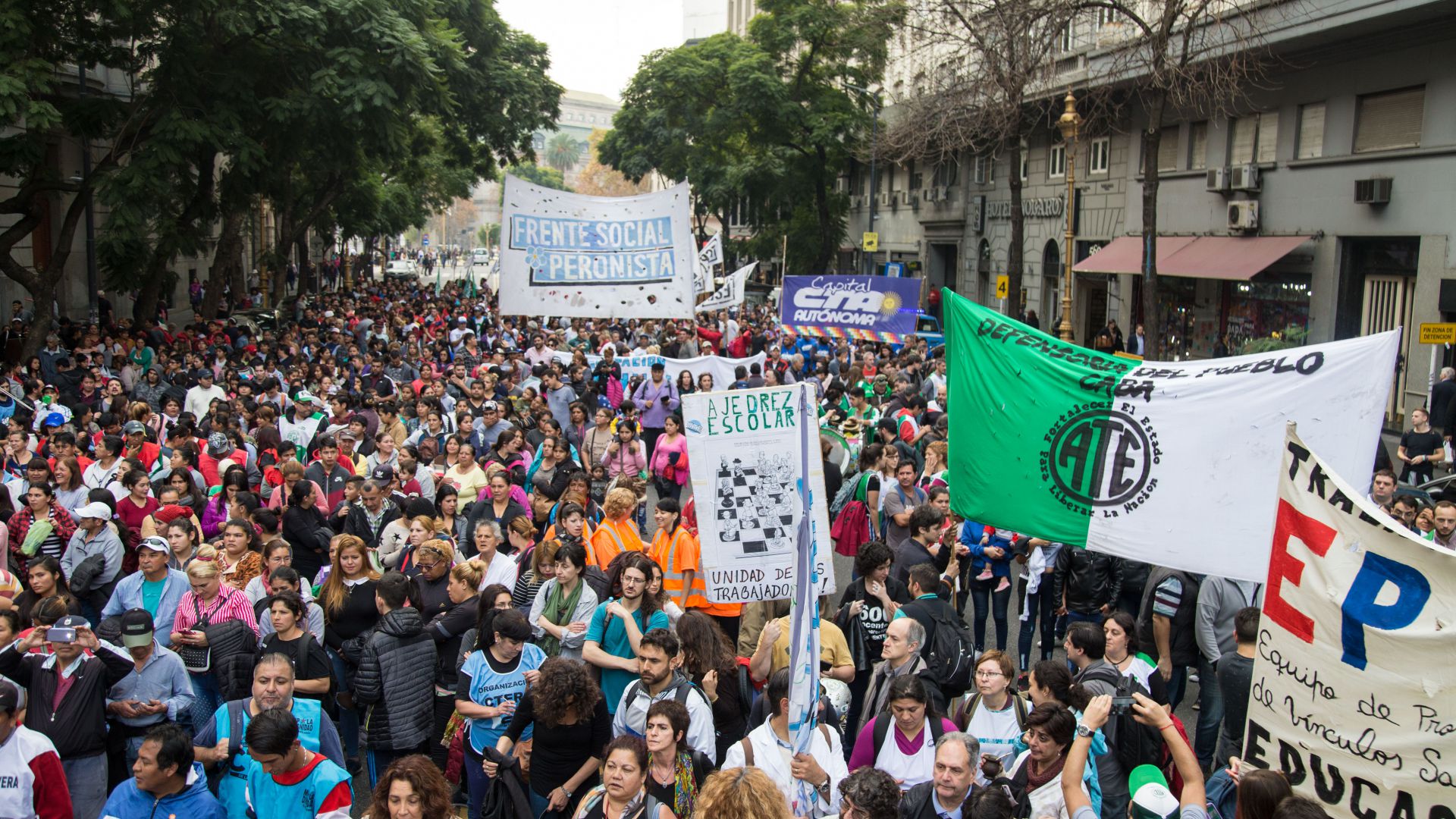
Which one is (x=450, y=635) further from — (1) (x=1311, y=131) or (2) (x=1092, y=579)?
(1) (x=1311, y=131)

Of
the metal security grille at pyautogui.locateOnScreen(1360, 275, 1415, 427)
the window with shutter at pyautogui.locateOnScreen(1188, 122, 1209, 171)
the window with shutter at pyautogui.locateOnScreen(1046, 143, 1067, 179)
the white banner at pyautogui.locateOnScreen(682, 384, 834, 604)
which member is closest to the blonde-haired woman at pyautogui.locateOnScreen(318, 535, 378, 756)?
the white banner at pyautogui.locateOnScreen(682, 384, 834, 604)

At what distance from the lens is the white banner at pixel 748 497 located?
7.22 meters

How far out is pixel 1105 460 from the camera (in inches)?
256

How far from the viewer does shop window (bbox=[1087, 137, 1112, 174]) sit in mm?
31094

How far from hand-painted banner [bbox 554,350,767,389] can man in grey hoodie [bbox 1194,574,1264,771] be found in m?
9.03

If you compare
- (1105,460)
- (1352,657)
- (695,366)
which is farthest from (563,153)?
(1352,657)

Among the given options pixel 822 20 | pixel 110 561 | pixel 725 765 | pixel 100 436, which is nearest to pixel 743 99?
pixel 822 20

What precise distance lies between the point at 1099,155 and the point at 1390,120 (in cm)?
1138

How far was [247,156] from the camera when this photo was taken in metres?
19.9

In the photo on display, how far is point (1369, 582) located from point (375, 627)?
4.79 meters

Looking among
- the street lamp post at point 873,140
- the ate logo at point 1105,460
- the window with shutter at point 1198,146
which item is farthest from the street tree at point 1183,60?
the street lamp post at point 873,140

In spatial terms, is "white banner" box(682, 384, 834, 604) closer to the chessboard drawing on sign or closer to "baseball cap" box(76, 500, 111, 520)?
the chessboard drawing on sign

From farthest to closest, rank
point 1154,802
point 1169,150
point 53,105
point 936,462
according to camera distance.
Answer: point 1169,150 → point 53,105 → point 936,462 → point 1154,802

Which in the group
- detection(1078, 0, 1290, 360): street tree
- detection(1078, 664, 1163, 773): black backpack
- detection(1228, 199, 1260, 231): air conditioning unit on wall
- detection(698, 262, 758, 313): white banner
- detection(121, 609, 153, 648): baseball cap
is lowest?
detection(1078, 664, 1163, 773): black backpack
